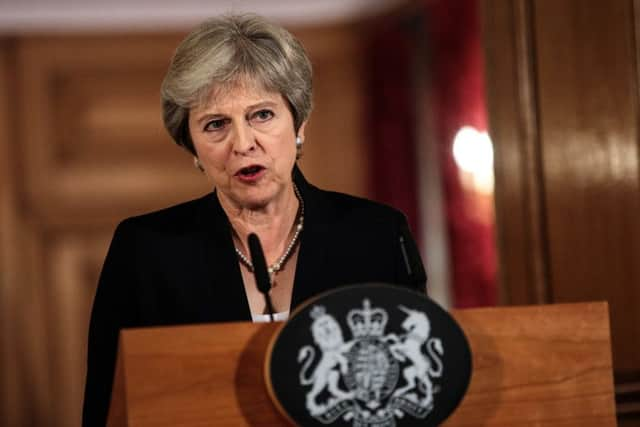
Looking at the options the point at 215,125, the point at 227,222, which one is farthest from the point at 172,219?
the point at 215,125

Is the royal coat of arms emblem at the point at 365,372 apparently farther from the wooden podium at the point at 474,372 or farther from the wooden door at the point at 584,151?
the wooden door at the point at 584,151

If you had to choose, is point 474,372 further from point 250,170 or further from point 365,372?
point 250,170

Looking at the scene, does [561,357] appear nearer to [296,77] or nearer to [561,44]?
[296,77]

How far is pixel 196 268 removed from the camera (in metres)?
1.66

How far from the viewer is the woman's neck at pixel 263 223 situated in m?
1.72

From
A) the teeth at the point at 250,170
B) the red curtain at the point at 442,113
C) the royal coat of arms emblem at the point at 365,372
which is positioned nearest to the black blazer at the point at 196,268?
the teeth at the point at 250,170

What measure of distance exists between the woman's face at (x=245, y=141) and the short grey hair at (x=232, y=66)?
2cm

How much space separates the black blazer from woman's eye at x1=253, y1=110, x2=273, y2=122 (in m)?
0.18

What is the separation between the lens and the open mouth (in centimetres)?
166

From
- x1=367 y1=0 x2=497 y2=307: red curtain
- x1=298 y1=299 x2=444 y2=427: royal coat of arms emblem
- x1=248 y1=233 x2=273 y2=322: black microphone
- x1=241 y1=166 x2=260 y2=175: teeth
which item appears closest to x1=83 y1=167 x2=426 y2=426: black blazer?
x1=241 y1=166 x2=260 y2=175: teeth

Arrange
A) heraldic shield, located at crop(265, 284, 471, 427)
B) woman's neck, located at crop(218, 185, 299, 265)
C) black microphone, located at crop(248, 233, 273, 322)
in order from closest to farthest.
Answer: heraldic shield, located at crop(265, 284, 471, 427) → black microphone, located at crop(248, 233, 273, 322) → woman's neck, located at crop(218, 185, 299, 265)

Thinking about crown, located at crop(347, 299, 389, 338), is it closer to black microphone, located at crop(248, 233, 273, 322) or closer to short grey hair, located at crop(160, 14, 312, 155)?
black microphone, located at crop(248, 233, 273, 322)

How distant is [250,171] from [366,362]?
581mm

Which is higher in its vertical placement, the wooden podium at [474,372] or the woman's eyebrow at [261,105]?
the woman's eyebrow at [261,105]
